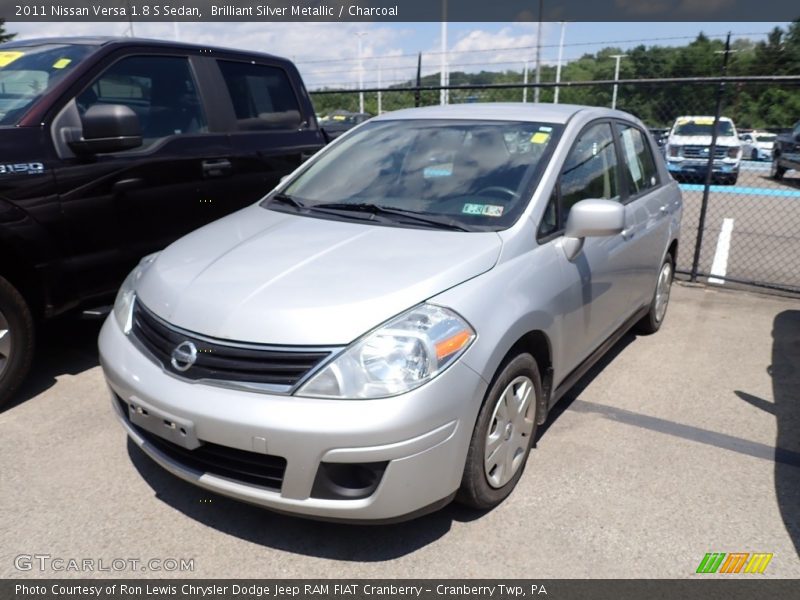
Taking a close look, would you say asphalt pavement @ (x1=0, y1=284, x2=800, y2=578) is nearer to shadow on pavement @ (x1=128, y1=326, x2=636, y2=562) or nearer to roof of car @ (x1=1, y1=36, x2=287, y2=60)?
shadow on pavement @ (x1=128, y1=326, x2=636, y2=562)

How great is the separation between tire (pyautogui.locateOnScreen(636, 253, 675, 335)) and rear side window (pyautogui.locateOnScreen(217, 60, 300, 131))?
3.22m

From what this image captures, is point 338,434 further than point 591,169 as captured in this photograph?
No

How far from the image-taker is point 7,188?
325 centimetres

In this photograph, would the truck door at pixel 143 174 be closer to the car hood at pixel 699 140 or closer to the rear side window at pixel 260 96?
the rear side window at pixel 260 96

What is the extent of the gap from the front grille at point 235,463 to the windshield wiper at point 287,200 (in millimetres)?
1475

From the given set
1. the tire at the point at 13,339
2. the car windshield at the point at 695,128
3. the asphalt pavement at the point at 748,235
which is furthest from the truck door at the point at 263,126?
the car windshield at the point at 695,128

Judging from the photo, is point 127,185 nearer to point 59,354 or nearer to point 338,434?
point 59,354

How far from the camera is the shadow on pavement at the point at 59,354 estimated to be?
3.73 m

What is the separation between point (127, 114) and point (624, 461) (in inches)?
131

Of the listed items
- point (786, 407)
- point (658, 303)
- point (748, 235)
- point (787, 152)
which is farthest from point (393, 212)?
point (787, 152)

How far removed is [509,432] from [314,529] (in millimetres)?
913

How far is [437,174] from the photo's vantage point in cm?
319

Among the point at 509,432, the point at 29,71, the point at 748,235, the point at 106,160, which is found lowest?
the point at 748,235
